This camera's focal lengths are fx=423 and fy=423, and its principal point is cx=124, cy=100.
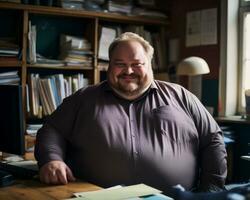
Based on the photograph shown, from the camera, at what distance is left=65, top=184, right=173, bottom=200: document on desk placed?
1.45 meters

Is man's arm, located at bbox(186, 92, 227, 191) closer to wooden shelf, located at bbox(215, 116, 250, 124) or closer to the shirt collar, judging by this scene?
the shirt collar

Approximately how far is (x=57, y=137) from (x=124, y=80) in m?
0.51

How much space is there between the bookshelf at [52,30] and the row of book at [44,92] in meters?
0.03

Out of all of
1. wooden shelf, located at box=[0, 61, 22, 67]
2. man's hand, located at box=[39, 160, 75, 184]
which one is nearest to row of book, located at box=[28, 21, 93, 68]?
wooden shelf, located at box=[0, 61, 22, 67]

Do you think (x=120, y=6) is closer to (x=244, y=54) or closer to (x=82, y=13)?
(x=82, y=13)

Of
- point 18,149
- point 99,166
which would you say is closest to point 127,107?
point 99,166

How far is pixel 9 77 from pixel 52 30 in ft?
2.19

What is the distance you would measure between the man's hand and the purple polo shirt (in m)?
0.10

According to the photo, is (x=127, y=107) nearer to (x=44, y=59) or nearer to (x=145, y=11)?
(x=44, y=59)

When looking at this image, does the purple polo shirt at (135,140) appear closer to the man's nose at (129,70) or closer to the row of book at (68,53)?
the man's nose at (129,70)

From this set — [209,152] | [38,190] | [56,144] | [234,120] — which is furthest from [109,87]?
[234,120]

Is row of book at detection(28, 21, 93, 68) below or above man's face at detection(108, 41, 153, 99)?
above

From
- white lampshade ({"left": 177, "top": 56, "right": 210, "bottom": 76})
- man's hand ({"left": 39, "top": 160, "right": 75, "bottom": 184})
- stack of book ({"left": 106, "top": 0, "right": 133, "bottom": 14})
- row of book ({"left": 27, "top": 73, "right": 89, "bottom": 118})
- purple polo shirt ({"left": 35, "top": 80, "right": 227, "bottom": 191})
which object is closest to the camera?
man's hand ({"left": 39, "top": 160, "right": 75, "bottom": 184})

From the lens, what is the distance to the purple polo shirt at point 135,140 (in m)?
2.07
